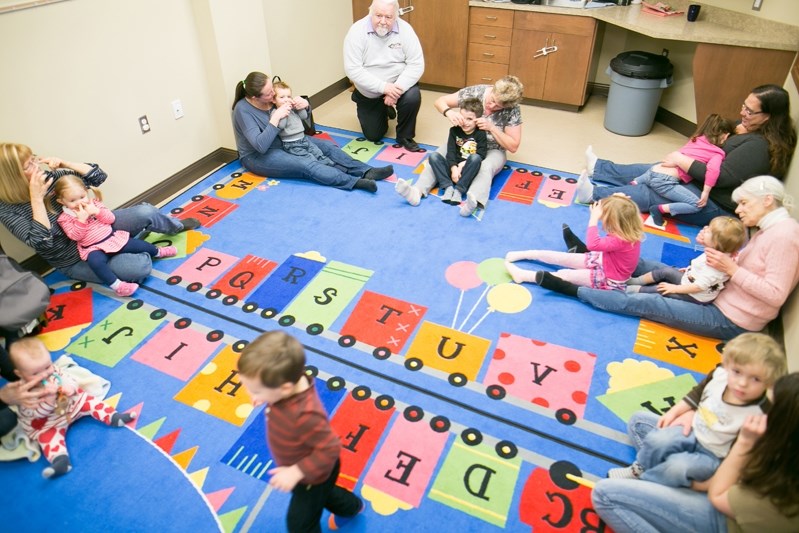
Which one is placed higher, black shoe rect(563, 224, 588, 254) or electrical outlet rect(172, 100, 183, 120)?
electrical outlet rect(172, 100, 183, 120)

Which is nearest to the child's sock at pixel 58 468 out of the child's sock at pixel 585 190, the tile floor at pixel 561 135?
the child's sock at pixel 585 190

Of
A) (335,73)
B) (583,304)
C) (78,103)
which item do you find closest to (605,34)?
(335,73)

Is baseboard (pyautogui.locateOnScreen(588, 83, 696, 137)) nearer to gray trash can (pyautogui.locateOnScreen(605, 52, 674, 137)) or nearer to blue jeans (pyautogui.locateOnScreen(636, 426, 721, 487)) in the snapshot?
gray trash can (pyautogui.locateOnScreen(605, 52, 674, 137))

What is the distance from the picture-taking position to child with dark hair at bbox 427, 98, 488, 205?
11.8 ft

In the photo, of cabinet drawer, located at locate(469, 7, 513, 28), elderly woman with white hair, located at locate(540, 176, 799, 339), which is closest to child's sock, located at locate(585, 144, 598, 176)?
elderly woman with white hair, located at locate(540, 176, 799, 339)

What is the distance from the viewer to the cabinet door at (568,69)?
4.57 m

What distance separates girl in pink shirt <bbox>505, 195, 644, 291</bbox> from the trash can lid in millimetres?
2068

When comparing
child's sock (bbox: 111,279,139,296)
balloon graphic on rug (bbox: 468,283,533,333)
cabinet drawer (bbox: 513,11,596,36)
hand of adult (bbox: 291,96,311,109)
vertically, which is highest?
cabinet drawer (bbox: 513,11,596,36)

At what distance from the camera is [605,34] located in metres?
4.88

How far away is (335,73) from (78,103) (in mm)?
2775

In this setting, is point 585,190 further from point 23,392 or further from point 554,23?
point 23,392

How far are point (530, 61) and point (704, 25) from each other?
54.8 inches

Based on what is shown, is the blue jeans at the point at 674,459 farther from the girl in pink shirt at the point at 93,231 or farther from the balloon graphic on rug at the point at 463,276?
the girl in pink shirt at the point at 93,231

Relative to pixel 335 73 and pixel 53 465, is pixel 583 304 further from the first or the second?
pixel 335 73
